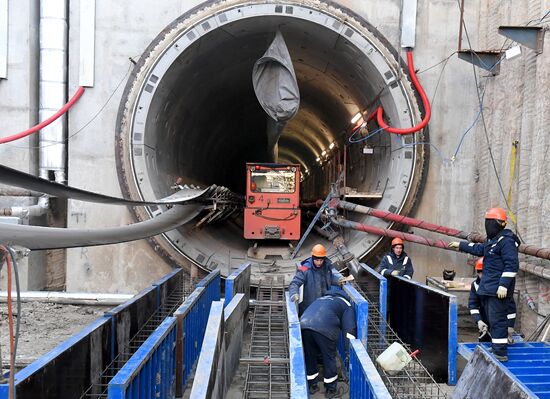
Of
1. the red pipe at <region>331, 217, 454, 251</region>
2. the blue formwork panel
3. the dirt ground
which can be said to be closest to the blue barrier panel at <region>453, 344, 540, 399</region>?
the blue formwork panel

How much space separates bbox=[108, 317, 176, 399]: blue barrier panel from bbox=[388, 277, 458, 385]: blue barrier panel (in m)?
2.51

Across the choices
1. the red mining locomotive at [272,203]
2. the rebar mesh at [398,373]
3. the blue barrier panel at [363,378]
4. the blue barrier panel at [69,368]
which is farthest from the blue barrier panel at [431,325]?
the red mining locomotive at [272,203]

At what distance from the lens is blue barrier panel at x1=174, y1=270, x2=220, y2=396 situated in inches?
173

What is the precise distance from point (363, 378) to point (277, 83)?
527 cm

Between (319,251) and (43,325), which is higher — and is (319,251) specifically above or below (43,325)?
above

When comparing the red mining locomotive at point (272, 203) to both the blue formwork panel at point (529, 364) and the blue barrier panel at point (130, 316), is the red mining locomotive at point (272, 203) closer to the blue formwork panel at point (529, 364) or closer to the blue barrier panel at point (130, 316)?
the blue barrier panel at point (130, 316)

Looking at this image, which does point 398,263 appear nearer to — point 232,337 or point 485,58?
point 232,337

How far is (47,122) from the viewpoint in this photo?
7.38 metres

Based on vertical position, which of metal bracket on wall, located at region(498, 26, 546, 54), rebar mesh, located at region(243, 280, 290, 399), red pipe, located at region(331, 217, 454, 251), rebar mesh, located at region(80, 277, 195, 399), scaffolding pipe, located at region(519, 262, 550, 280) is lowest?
rebar mesh, located at region(243, 280, 290, 399)

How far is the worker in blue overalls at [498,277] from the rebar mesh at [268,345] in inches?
74.5

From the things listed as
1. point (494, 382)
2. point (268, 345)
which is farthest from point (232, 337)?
point (494, 382)

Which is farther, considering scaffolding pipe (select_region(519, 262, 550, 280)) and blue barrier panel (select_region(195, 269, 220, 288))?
blue barrier panel (select_region(195, 269, 220, 288))

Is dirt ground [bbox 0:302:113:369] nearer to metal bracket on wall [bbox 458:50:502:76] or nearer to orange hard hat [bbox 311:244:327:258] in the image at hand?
orange hard hat [bbox 311:244:327:258]

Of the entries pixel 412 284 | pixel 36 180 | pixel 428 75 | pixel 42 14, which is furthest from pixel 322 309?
pixel 42 14
